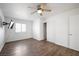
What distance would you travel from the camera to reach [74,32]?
3.03 meters

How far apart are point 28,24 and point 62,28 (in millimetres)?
3635

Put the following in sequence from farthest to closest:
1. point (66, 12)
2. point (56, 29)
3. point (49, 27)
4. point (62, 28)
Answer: point (49, 27) → point (56, 29) → point (62, 28) → point (66, 12)

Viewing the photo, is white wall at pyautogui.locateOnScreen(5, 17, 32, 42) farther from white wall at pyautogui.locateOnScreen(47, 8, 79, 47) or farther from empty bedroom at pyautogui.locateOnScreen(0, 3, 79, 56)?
white wall at pyautogui.locateOnScreen(47, 8, 79, 47)

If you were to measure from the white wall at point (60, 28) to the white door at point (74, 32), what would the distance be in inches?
7.6

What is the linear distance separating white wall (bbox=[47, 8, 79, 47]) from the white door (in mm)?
192

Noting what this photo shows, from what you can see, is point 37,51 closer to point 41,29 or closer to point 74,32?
point 74,32

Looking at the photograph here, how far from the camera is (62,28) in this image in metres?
3.65

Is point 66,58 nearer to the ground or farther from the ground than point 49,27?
nearer to the ground

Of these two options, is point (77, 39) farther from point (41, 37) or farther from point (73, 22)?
point (41, 37)

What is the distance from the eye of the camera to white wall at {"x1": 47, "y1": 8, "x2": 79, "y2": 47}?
3359 mm

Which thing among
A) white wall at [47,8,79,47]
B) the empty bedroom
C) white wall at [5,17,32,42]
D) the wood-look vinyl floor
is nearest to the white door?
the empty bedroom

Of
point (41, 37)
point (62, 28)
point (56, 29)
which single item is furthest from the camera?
point (41, 37)

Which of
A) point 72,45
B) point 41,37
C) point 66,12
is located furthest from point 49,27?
point 72,45

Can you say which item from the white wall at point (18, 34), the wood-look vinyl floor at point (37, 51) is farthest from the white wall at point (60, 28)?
the white wall at point (18, 34)
